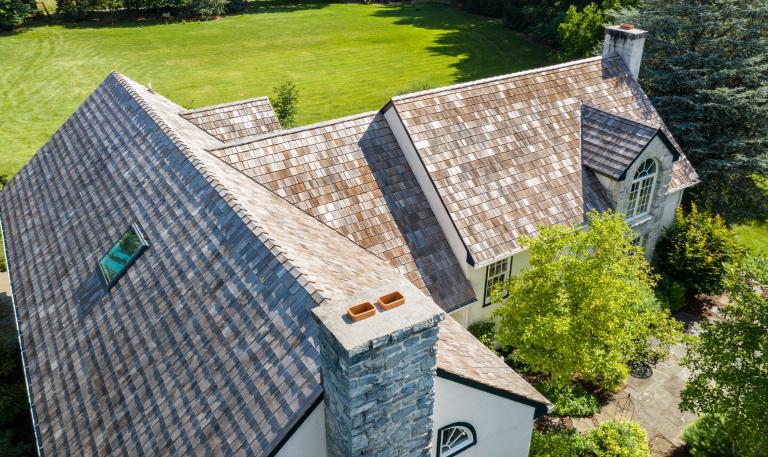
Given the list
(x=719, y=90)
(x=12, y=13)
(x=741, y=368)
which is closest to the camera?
(x=741, y=368)

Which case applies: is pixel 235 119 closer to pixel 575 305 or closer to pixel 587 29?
pixel 575 305

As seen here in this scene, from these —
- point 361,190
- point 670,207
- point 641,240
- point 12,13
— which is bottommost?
point 641,240

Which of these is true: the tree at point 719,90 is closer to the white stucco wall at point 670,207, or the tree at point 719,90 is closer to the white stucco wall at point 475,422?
the white stucco wall at point 670,207

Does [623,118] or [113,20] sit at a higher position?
[623,118]

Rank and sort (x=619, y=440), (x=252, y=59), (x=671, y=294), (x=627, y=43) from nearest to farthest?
(x=619, y=440) → (x=671, y=294) → (x=627, y=43) → (x=252, y=59)

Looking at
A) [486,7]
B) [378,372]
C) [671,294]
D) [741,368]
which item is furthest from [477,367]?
[486,7]

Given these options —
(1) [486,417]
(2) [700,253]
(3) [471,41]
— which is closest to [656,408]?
(2) [700,253]

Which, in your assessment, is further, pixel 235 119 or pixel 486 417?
pixel 235 119

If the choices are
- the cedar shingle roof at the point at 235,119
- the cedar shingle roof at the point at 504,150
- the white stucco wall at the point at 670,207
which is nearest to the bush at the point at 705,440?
the cedar shingle roof at the point at 504,150
